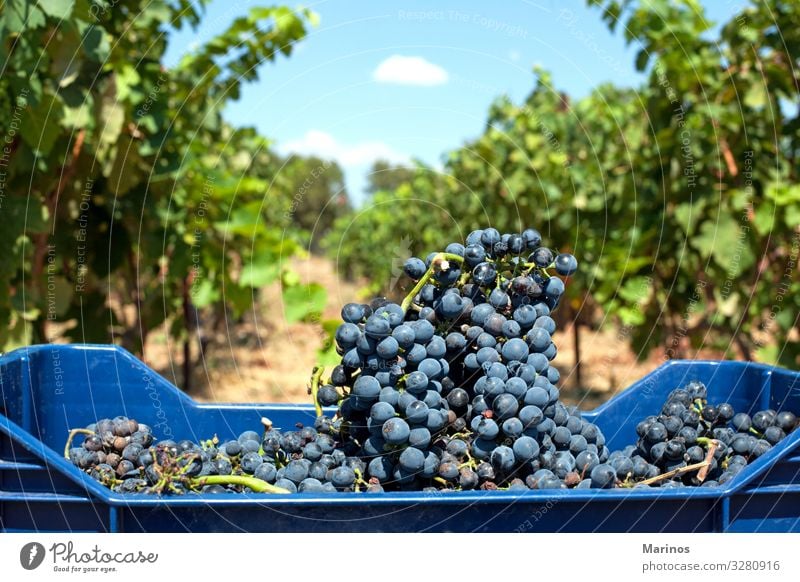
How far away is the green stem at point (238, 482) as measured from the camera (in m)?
1.68

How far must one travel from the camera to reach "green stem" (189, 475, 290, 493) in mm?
1681

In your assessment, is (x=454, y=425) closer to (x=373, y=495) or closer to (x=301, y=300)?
(x=373, y=495)

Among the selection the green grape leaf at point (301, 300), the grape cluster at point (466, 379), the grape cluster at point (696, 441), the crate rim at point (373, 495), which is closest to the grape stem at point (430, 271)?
the grape cluster at point (466, 379)

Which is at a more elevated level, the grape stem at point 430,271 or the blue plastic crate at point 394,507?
the grape stem at point 430,271

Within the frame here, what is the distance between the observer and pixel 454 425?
1.88 m

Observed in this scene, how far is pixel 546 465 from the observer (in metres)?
1.85

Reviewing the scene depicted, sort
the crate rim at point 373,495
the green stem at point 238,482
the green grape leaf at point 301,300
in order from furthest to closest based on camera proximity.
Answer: the green grape leaf at point 301,300, the green stem at point 238,482, the crate rim at point 373,495

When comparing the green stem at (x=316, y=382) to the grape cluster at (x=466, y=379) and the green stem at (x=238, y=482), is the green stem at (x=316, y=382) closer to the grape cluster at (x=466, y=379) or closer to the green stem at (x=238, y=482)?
the grape cluster at (x=466, y=379)

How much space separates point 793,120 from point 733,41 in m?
0.67

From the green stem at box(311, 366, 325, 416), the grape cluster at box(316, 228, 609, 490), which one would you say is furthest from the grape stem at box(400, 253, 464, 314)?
the green stem at box(311, 366, 325, 416)

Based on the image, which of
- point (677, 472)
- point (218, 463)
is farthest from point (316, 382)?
point (677, 472)

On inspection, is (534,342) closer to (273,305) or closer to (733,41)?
(733,41)

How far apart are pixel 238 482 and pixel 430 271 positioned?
0.66 m

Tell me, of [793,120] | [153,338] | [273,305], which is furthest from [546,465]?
[273,305]
